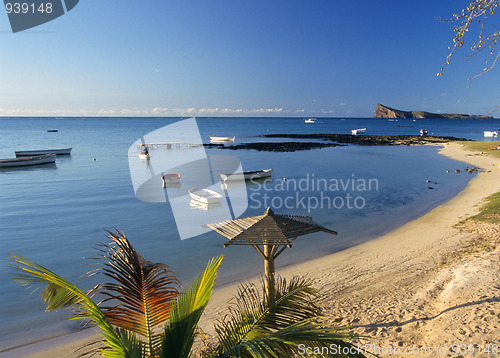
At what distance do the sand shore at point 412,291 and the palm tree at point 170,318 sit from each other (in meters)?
3.40

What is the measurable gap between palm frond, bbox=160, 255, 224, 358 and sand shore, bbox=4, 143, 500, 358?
4.22 metres

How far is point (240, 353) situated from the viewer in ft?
9.75

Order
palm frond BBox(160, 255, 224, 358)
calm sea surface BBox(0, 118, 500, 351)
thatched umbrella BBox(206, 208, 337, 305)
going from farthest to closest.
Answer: calm sea surface BBox(0, 118, 500, 351), thatched umbrella BBox(206, 208, 337, 305), palm frond BBox(160, 255, 224, 358)

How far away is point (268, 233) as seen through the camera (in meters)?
6.35

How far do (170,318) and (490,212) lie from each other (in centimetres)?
1757

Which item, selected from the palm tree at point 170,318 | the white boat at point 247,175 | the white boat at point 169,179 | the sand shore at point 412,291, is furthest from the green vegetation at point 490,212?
the white boat at point 169,179

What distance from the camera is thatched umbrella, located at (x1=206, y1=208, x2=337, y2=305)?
6.19 m

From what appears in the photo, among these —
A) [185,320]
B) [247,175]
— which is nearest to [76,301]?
[185,320]

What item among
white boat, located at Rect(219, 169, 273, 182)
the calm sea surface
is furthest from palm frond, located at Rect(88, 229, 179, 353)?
white boat, located at Rect(219, 169, 273, 182)

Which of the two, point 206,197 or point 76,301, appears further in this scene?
point 206,197

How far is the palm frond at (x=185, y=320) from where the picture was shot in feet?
10.6

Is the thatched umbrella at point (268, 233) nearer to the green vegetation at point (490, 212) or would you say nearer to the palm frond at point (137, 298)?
the palm frond at point (137, 298)

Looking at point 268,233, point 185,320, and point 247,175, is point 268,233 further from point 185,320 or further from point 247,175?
point 247,175

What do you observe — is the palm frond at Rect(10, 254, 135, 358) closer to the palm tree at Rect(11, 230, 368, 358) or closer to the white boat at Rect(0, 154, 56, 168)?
the palm tree at Rect(11, 230, 368, 358)
